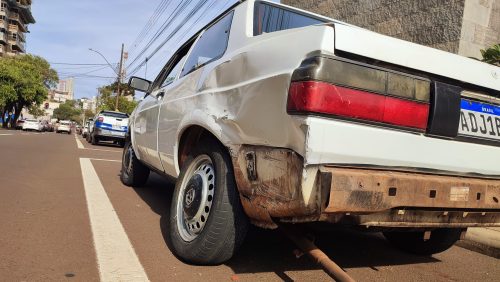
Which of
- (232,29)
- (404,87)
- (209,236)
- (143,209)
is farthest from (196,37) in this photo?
(404,87)

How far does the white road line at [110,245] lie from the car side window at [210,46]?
5.24 ft

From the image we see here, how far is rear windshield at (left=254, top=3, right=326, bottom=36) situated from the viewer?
342cm

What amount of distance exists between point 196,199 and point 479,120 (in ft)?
6.39

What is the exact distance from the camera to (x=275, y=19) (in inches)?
140

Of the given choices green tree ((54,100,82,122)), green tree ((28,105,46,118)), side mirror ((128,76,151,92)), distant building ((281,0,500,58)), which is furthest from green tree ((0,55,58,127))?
green tree ((54,100,82,122))

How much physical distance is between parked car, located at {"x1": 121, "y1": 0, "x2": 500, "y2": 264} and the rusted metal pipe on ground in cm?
26

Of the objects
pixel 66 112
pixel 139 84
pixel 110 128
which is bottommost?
pixel 110 128

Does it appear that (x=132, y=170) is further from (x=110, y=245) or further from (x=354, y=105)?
(x=354, y=105)

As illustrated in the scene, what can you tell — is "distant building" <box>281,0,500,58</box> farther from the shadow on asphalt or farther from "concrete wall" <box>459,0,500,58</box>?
the shadow on asphalt

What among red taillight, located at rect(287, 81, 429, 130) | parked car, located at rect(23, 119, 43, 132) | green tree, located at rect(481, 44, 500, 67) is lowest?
parked car, located at rect(23, 119, 43, 132)

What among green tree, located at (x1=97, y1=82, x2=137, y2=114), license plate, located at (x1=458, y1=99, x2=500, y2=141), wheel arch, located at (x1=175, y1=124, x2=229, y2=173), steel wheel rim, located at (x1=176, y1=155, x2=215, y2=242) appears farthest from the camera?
green tree, located at (x1=97, y1=82, x2=137, y2=114)

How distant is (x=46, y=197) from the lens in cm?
564

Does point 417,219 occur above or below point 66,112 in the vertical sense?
below

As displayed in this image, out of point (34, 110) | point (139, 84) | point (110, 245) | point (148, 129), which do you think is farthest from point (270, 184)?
point (34, 110)
